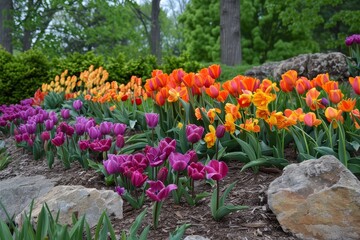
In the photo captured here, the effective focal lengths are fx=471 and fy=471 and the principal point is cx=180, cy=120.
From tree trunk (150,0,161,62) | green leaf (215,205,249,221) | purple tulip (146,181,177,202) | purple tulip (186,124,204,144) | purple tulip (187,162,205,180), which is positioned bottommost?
green leaf (215,205,249,221)

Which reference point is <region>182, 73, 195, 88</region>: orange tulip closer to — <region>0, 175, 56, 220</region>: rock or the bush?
<region>0, 175, 56, 220</region>: rock

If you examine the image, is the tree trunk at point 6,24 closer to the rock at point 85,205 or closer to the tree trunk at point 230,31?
the tree trunk at point 230,31

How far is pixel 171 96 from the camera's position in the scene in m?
3.97

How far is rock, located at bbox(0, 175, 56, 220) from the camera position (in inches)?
145

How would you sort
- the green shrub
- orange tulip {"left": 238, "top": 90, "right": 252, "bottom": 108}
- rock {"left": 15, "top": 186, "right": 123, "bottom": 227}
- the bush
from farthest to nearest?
the green shrub → the bush → orange tulip {"left": 238, "top": 90, "right": 252, "bottom": 108} → rock {"left": 15, "top": 186, "right": 123, "bottom": 227}

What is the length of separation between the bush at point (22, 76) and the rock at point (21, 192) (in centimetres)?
711

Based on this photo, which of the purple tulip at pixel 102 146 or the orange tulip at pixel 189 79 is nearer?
the purple tulip at pixel 102 146

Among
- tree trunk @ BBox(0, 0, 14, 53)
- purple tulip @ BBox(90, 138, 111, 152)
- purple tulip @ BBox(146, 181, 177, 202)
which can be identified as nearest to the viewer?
purple tulip @ BBox(146, 181, 177, 202)

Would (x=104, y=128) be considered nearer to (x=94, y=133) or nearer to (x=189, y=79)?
(x=94, y=133)

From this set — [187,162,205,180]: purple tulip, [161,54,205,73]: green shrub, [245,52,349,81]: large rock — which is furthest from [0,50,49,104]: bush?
[187,162,205,180]: purple tulip

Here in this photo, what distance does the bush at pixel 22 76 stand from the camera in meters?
10.7

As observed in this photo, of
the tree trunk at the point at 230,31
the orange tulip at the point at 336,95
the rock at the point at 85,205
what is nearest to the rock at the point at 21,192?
the rock at the point at 85,205

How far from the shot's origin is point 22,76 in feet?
35.1

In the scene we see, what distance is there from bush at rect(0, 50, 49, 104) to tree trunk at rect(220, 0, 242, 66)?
17.4 feet
